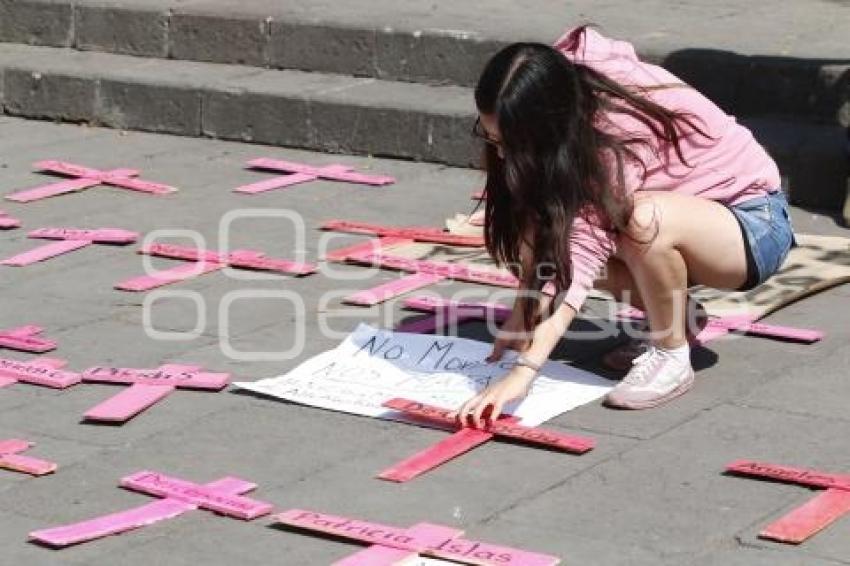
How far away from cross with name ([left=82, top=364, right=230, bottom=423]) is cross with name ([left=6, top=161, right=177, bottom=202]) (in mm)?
2143

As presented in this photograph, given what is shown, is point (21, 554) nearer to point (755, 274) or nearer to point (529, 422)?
point (529, 422)

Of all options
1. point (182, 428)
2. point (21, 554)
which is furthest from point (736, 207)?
point (21, 554)

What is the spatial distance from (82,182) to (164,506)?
331 centimetres

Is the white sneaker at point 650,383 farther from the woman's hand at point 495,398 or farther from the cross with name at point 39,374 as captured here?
the cross with name at point 39,374

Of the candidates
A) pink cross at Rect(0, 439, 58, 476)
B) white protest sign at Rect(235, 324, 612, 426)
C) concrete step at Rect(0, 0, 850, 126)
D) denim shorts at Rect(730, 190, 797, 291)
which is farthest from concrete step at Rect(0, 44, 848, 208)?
pink cross at Rect(0, 439, 58, 476)

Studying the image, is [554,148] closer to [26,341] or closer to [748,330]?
[748,330]

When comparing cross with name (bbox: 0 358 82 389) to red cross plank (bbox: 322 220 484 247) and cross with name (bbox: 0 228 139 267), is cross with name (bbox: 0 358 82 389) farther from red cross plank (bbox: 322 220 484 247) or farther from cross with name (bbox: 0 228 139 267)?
red cross plank (bbox: 322 220 484 247)

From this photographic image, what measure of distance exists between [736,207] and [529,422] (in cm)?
79

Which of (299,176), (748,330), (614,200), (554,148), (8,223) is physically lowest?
(8,223)

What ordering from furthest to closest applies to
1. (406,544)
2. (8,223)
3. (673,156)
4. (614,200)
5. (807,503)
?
(8,223), (673,156), (614,200), (807,503), (406,544)

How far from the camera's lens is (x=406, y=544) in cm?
372

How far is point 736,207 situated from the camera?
4.71 metres

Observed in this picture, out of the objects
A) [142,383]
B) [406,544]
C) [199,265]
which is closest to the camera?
[406,544]

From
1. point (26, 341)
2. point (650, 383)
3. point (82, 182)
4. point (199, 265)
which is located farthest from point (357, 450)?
point (82, 182)
